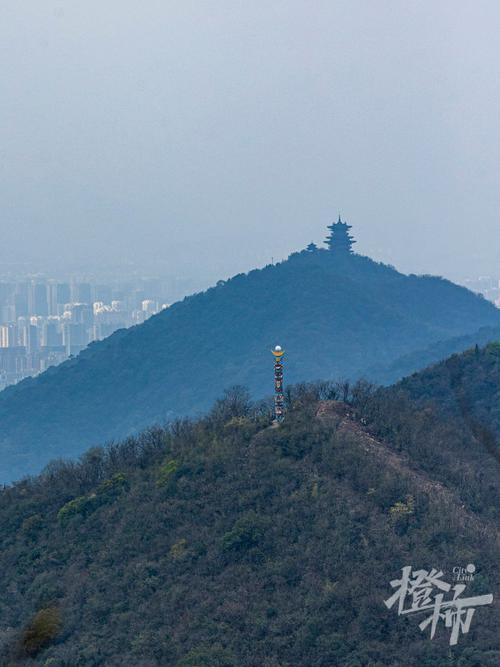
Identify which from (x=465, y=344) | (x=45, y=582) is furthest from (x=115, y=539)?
(x=465, y=344)

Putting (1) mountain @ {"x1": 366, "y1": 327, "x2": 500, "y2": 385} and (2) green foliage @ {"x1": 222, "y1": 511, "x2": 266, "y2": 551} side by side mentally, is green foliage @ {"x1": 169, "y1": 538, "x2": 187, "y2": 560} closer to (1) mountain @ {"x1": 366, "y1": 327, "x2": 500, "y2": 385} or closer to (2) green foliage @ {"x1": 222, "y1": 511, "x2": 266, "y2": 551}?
(2) green foliage @ {"x1": 222, "y1": 511, "x2": 266, "y2": 551}

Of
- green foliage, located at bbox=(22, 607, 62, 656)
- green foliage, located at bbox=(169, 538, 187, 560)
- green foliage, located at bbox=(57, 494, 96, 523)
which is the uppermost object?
green foliage, located at bbox=(57, 494, 96, 523)

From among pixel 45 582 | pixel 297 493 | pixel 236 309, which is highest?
pixel 236 309

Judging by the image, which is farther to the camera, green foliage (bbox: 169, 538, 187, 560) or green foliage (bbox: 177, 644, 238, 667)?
green foliage (bbox: 169, 538, 187, 560)

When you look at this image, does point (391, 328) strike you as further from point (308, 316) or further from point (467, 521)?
point (467, 521)

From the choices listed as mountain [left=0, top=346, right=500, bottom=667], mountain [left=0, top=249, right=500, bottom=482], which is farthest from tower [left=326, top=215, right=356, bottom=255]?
mountain [left=0, top=346, right=500, bottom=667]

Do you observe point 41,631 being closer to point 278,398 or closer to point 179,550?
point 179,550

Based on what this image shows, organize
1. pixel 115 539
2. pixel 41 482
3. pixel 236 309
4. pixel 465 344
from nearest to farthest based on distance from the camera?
pixel 115 539
pixel 41 482
pixel 465 344
pixel 236 309
